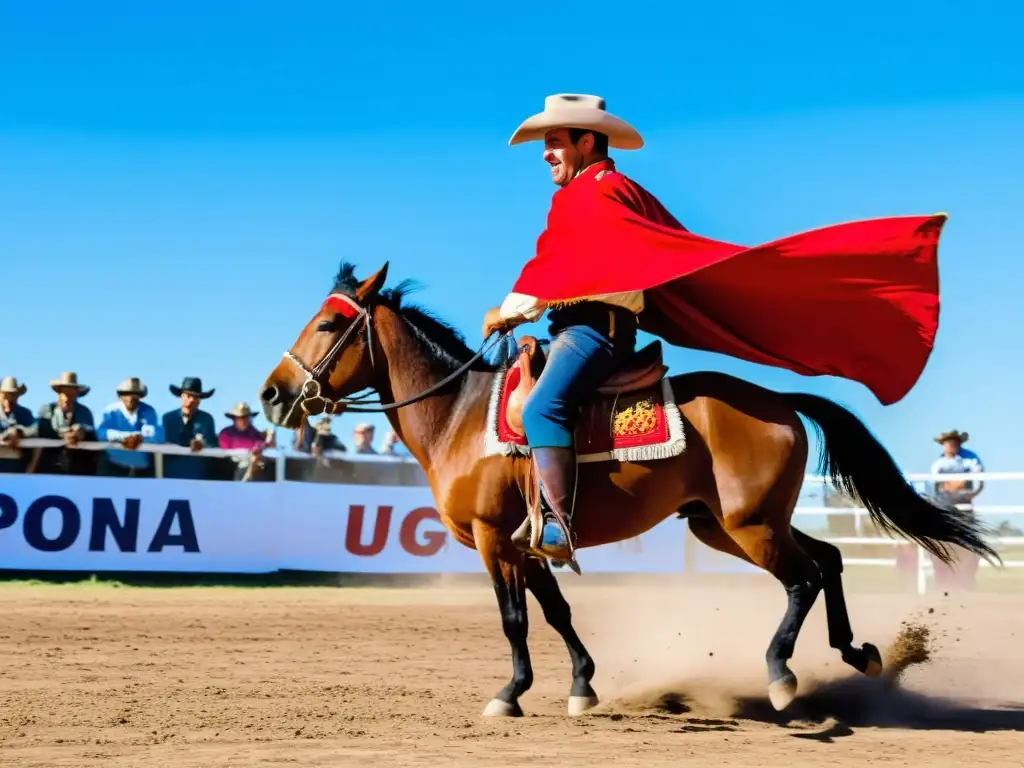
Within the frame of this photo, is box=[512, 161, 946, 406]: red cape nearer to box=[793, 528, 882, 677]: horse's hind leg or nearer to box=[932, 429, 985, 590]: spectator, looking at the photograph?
box=[793, 528, 882, 677]: horse's hind leg

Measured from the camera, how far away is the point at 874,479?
297 inches

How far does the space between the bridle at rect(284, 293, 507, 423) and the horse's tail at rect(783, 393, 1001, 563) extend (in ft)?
6.01

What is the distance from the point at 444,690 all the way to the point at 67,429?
26.6 ft

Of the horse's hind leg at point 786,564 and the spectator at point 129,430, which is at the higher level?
the spectator at point 129,430

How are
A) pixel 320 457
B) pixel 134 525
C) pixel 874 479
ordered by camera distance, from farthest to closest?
pixel 320 457, pixel 134 525, pixel 874 479

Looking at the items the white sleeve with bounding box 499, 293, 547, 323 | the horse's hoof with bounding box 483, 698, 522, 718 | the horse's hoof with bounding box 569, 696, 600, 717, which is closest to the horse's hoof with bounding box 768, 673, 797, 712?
the horse's hoof with bounding box 569, 696, 600, 717

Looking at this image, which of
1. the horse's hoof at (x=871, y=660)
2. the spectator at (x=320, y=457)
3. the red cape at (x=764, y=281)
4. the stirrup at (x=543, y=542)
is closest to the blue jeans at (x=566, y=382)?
the red cape at (x=764, y=281)

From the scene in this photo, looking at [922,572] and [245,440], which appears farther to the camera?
[922,572]

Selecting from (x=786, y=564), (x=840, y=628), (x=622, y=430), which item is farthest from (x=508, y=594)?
(x=840, y=628)

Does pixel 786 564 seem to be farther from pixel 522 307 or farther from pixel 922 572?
pixel 922 572

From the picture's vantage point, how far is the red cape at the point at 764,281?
7039 millimetres

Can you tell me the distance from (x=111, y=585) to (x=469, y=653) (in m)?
6.31

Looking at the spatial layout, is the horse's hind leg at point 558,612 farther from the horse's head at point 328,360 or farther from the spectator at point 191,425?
the spectator at point 191,425

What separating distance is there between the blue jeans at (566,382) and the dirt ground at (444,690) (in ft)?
4.84
